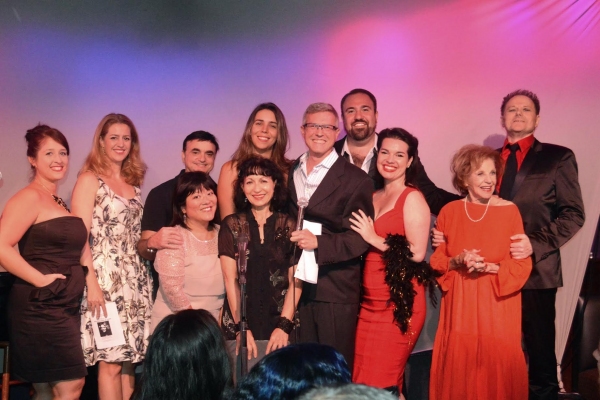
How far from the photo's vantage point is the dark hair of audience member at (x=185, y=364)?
2021 mm

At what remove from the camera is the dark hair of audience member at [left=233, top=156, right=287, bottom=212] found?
3.38 meters

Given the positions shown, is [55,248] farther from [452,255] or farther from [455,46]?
[455,46]

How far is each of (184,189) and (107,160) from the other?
23.3 inches

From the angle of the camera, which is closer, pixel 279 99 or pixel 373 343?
pixel 373 343

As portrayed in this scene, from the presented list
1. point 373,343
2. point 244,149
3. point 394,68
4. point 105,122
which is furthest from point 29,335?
point 394,68

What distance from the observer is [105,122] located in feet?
12.6

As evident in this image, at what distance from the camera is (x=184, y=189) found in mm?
3539

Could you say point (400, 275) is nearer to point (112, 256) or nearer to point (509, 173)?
point (509, 173)

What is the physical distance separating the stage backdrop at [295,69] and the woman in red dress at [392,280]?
160cm

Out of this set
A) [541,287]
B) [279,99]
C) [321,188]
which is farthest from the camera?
[279,99]

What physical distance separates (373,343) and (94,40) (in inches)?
120

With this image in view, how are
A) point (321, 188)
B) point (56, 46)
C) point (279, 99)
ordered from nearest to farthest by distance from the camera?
point (321, 188), point (56, 46), point (279, 99)

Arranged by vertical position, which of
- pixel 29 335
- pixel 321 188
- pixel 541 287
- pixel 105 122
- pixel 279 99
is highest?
pixel 279 99

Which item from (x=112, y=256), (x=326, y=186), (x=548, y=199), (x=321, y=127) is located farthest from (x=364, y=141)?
(x=112, y=256)
